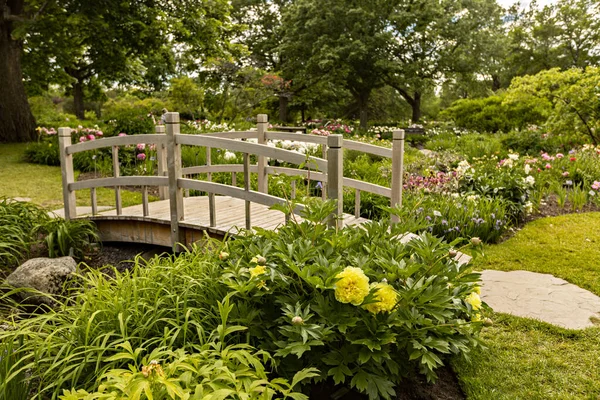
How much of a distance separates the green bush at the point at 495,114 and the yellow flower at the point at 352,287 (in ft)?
47.9

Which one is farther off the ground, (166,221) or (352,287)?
(352,287)

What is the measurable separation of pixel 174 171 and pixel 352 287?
288 cm

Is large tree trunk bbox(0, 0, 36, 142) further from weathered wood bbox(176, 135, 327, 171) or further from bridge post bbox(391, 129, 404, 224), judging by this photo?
bridge post bbox(391, 129, 404, 224)

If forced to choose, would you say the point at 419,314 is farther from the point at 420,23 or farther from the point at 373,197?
the point at 420,23

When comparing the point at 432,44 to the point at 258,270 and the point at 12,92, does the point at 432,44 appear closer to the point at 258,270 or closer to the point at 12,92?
the point at 12,92

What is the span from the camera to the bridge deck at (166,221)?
458 cm

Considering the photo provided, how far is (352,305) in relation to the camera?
2.18 m

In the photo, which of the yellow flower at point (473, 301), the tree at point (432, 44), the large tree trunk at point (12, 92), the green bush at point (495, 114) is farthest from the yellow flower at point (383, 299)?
the tree at point (432, 44)

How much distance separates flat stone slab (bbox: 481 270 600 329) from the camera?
3.35 m

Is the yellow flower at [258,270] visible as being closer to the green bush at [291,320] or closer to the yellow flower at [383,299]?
the green bush at [291,320]

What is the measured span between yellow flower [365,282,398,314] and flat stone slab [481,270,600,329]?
5.35 feet

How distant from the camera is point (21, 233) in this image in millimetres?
4762

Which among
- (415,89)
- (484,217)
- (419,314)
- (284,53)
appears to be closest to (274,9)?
(284,53)

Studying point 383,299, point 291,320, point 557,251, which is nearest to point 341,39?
point 557,251
